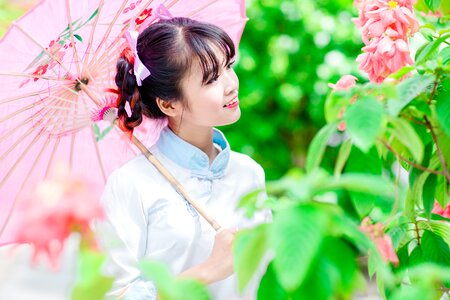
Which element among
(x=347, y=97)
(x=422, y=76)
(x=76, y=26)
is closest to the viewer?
(x=347, y=97)

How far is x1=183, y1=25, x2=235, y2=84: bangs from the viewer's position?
6.57 feet

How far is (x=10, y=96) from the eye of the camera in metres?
2.17

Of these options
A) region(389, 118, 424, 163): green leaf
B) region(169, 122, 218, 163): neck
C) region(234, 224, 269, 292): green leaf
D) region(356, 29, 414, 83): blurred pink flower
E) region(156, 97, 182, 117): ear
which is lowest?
region(169, 122, 218, 163): neck

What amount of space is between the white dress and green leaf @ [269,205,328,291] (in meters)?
1.00

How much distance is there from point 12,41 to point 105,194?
18.6 inches

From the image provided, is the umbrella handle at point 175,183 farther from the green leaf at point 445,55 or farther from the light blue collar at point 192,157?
the green leaf at point 445,55

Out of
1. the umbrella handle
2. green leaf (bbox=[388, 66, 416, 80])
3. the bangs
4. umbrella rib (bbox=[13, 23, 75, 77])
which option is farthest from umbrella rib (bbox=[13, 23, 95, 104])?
green leaf (bbox=[388, 66, 416, 80])

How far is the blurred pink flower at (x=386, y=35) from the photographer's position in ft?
5.52

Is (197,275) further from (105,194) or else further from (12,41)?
(12,41)

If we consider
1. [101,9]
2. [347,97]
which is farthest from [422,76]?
[101,9]

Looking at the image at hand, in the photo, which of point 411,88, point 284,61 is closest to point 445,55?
point 411,88

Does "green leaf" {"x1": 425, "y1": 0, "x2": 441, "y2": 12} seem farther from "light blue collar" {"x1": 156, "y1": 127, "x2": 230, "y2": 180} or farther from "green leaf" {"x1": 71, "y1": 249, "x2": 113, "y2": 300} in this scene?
"green leaf" {"x1": 71, "y1": 249, "x2": 113, "y2": 300}

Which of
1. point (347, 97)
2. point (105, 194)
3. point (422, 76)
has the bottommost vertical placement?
point (105, 194)

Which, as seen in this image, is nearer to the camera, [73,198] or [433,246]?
[73,198]
